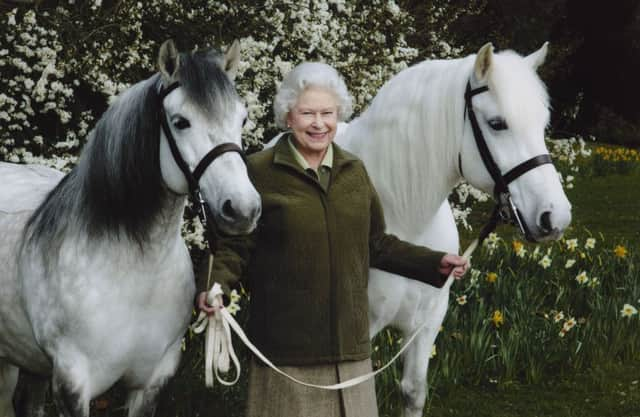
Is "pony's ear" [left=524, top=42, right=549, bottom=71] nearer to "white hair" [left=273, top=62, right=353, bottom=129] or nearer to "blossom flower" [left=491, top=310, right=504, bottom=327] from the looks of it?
"white hair" [left=273, top=62, right=353, bottom=129]

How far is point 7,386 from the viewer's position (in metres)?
3.78

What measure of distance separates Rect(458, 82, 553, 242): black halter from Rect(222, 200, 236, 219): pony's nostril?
A: 3.47ft

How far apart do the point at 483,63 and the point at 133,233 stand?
1380 millimetres

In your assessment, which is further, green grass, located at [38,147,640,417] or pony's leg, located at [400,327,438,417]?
green grass, located at [38,147,640,417]

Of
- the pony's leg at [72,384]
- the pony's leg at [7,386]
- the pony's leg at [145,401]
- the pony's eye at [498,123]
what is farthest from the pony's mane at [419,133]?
the pony's leg at [7,386]

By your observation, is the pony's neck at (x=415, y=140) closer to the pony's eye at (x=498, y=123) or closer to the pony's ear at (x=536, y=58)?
the pony's eye at (x=498, y=123)

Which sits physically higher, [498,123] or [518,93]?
[518,93]

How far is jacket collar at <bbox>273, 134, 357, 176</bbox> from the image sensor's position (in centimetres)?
265

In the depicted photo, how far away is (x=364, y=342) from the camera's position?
2771 mm

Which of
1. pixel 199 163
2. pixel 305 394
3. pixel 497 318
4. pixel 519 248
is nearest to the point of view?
pixel 199 163

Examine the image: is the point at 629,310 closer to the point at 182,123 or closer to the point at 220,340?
the point at 220,340

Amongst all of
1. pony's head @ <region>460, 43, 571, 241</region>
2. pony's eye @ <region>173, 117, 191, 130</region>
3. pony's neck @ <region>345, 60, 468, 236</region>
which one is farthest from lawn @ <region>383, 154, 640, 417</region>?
pony's eye @ <region>173, 117, 191, 130</region>

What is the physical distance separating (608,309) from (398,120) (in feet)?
9.67

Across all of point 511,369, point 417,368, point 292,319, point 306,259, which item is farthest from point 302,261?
point 511,369
